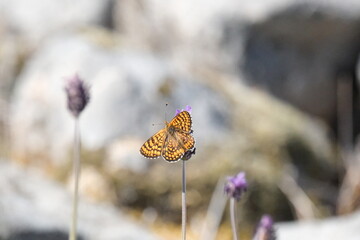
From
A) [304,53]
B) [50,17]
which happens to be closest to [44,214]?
[304,53]

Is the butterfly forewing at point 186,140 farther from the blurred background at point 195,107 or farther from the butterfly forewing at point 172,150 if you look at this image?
the blurred background at point 195,107

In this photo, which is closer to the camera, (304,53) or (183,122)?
(183,122)

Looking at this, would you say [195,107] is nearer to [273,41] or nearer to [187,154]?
[273,41]

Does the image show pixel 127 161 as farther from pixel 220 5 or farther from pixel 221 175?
pixel 220 5

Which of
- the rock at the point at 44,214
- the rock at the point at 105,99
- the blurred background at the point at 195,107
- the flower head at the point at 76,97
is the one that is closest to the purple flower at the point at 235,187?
the flower head at the point at 76,97

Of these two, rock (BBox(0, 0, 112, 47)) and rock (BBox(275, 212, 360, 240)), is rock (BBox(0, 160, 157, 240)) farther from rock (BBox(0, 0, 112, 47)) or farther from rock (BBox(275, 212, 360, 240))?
rock (BBox(0, 0, 112, 47))

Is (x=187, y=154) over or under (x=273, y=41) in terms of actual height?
under
